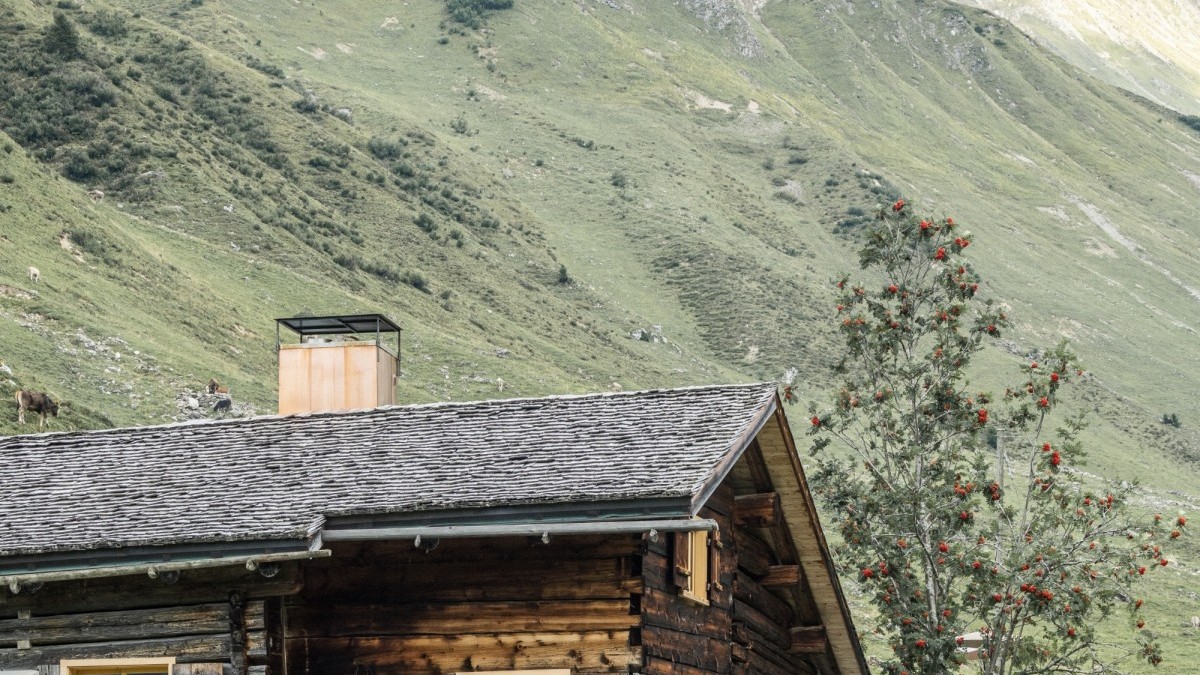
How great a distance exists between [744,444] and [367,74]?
15248cm

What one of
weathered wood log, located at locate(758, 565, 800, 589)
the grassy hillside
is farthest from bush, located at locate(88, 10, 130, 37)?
weathered wood log, located at locate(758, 565, 800, 589)

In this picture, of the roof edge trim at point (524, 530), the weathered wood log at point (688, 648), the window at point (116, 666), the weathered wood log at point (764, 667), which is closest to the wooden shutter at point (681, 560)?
the weathered wood log at point (688, 648)

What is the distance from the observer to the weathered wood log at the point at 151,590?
14477mm

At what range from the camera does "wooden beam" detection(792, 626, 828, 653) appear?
20016 mm

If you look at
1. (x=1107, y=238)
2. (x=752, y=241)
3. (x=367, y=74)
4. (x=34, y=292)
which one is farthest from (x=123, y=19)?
(x=1107, y=238)

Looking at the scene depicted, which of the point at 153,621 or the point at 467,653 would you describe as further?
the point at 467,653

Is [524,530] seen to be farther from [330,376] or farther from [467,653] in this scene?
[330,376]

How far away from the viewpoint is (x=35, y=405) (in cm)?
4562

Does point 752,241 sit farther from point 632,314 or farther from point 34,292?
point 34,292

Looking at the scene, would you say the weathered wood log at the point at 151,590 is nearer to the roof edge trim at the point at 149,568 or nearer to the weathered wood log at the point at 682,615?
the roof edge trim at the point at 149,568

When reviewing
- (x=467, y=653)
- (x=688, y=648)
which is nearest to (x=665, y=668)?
(x=688, y=648)

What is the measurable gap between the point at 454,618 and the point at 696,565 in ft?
8.50

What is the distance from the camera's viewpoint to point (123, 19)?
130 meters

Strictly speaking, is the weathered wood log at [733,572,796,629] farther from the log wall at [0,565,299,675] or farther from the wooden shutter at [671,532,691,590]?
the log wall at [0,565,299,675]
